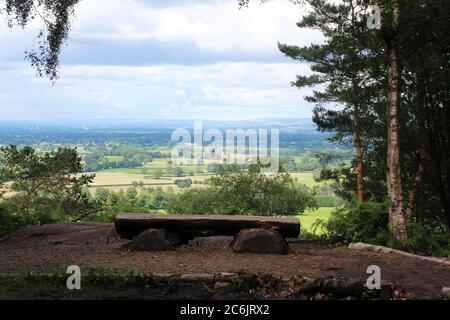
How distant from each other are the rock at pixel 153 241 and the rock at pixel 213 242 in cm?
62

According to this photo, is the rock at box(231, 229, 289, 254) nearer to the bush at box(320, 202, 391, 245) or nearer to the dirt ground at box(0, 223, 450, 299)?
the dirt ground at box(0, 223, 450, 299)

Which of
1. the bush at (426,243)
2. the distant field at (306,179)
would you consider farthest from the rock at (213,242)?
the distant field at (306,179)

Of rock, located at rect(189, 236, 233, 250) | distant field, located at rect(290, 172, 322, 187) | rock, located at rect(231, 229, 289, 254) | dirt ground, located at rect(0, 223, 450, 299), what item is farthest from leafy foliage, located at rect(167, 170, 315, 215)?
rock, located at rect(231, 229, 289, 254)

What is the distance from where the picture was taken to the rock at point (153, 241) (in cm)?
966

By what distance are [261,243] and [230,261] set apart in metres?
1.05

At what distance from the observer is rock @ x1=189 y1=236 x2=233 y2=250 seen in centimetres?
1018

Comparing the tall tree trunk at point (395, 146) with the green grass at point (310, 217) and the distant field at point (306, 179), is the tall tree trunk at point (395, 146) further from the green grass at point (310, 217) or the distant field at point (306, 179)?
the distant field at point (306, 179)

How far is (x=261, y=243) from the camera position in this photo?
9.41 m

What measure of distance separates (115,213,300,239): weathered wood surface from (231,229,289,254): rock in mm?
231

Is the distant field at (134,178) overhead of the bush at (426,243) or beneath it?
beneath

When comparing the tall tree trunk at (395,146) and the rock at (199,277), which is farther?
the tall tree trunk at (395,146)

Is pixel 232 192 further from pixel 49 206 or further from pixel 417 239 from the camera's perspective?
pixel 417 239

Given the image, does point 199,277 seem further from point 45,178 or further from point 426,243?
point 45,178
